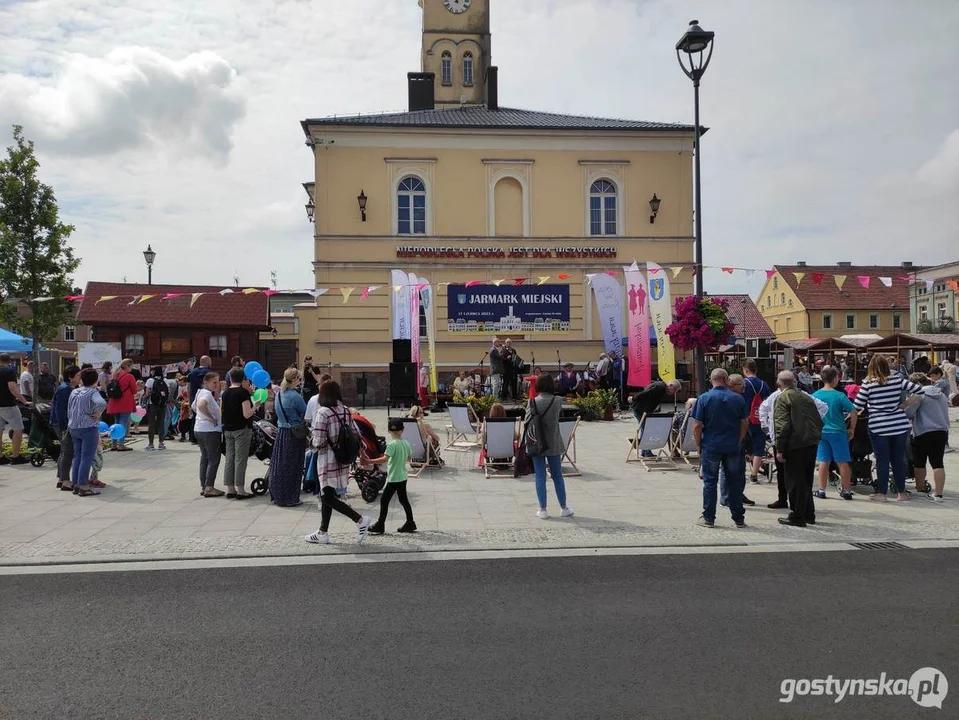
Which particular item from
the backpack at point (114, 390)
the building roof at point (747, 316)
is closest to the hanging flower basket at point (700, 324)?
the backpack at point (114, 390)

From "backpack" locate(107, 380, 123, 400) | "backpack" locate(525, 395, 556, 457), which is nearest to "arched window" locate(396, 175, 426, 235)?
"backpack" locate(107, 380, 123, 400)

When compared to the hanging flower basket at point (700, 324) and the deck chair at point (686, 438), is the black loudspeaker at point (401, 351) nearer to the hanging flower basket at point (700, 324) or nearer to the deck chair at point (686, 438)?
the hanging flower basket at point (700, 324)

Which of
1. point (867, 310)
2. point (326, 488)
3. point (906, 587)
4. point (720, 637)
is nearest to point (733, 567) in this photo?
point (906, 587)

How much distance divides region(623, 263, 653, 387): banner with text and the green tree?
15.6 m

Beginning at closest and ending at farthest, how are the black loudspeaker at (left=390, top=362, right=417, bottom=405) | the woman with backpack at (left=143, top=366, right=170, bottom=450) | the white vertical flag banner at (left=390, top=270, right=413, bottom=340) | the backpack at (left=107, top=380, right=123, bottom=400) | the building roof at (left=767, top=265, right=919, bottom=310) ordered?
the backpack at (left=107, top=380, right=123, bottom=400), the woman with backpack at (left=143, top=366, right=170, bottom=450), the black loudspeaker at (left=390, top=362, right=417, bottom=405), the white vertical flag banner at (left=390, top=270, right=413, bottom=340), the building roof at (left=767, top=265, right=919, bottom=310)

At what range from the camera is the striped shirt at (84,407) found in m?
9.76

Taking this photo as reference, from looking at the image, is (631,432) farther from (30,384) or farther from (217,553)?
(30,384)

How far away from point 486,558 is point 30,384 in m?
13.9

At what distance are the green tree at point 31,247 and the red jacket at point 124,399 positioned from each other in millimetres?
6501

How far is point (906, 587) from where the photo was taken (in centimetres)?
583

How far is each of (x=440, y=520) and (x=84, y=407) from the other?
16.8 feet

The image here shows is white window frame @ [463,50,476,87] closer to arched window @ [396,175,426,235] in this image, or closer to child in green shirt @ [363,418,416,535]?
arched window @ [396,175,426,235]

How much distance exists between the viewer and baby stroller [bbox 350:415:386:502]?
9.41 metres

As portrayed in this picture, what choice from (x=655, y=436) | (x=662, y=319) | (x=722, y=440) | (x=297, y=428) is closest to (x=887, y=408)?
(x=722, y=440)
